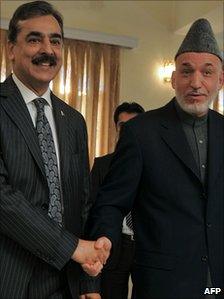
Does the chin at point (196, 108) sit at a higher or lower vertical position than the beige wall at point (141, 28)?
lower

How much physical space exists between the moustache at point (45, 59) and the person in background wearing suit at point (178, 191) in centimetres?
40

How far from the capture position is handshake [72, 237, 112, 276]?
60.7 inches

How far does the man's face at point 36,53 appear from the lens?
1.62 metres

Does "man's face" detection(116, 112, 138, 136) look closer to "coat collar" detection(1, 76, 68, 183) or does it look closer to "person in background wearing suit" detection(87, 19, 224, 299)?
"person in background wearing suit" detection(87, 19, 224, 299)

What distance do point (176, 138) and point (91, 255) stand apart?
22.1 inches

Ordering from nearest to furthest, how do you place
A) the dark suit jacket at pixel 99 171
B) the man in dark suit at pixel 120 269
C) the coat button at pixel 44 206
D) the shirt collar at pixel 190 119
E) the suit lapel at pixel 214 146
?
the coat button at pixel 44 206, the suit lapel at pixel 214 146, the shirt collar at pixel 190 119, the man in dark suit at pixel 120 269, the dark suit jacket at pixel 99 171

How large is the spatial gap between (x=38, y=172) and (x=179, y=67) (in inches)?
28.0

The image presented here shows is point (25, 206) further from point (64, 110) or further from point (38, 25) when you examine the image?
point (38, 25)

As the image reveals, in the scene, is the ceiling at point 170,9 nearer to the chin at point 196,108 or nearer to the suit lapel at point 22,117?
the chin at point 196,108

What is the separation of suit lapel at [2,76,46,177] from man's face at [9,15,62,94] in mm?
80

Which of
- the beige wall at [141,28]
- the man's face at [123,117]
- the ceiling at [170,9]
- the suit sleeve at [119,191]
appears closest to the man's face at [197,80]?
the suit sleeve at [119,191]

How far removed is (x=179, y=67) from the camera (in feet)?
6.01

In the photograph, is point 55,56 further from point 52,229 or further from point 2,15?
point 2,15

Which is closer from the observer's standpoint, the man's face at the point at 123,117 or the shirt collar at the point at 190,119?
the shirt collar at the point at 190,119
